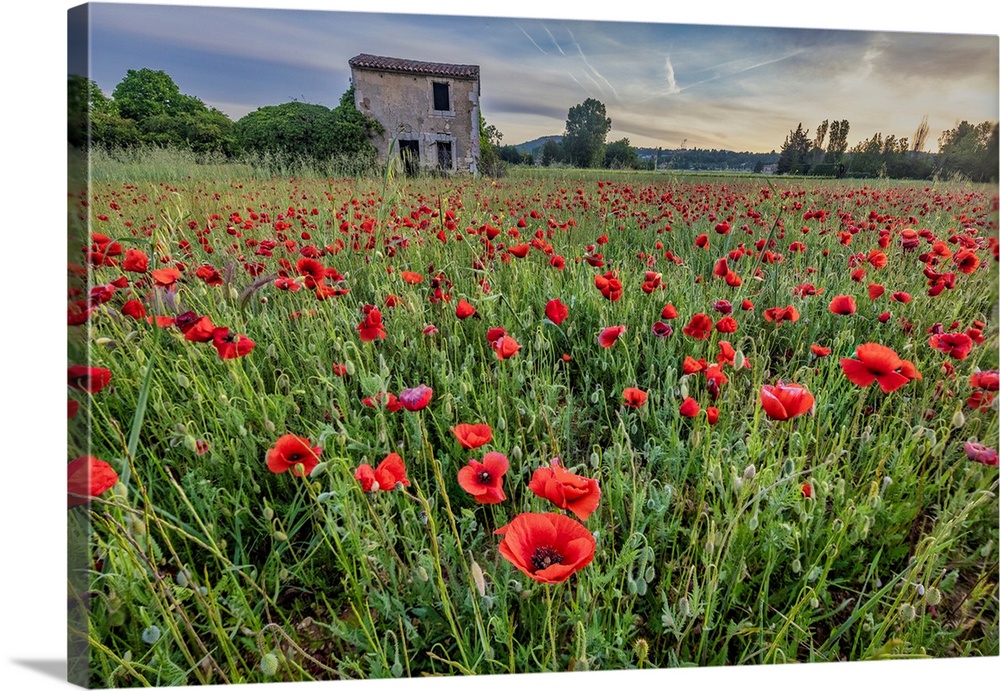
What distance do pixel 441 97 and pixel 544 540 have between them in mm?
1124

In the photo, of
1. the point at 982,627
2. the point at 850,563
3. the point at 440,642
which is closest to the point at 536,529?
the point at 440,642

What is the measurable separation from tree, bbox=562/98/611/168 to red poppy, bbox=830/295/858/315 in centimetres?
74

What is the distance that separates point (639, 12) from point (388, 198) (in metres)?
0.84

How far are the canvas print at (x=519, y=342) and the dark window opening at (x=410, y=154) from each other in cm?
2

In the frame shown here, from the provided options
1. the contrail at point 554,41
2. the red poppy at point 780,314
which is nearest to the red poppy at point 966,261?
the red poppy at point 780,314

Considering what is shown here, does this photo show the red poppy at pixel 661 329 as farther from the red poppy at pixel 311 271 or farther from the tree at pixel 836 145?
the red poppy at pixel 311 271

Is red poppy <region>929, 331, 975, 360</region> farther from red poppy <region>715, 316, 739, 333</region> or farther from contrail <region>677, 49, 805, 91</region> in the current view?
contrail <region>677, 49, 805, 91</region>

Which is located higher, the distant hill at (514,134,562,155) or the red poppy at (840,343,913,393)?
the distant hill at (514,134,562,155)

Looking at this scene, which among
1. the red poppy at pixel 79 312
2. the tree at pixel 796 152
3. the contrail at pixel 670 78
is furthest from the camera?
the tree at pixel 796 152

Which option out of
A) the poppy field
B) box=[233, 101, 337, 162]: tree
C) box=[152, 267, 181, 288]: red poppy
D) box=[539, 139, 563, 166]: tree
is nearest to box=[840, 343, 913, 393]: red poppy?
the poppy field

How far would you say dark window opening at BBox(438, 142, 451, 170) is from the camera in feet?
5.57

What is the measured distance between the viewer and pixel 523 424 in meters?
1.67

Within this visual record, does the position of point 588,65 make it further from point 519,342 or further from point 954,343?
point 954,343

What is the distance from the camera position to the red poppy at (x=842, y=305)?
5.59 feet
